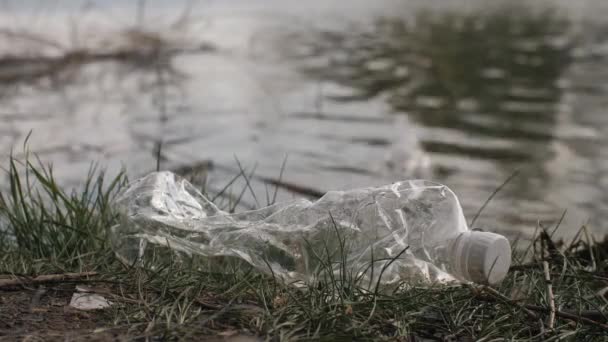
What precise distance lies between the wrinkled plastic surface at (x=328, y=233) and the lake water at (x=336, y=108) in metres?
0.87

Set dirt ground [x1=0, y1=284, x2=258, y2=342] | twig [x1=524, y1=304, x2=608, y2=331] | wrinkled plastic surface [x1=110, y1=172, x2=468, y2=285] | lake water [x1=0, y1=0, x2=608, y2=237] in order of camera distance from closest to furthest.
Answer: dirt ground [x1=0, y1=284, x2=258, y2=342] < twig [x1=524, y1=304, x2=608, y2=331] < wrinkled plastic surface [x1=110, y1=172, x2=468, y2=285] < lake water [x1=0, y1=0, x2=608, y2=237]

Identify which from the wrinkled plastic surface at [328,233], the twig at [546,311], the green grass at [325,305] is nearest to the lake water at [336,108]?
the wrinkled plastic surface at [328,233]

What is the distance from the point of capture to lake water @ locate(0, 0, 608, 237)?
3.98 metres

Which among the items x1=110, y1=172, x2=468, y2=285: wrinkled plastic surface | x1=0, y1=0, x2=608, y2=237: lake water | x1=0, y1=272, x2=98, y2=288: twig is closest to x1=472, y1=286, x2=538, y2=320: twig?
x1=110, y1=172, x2=468, y2=285: wrinkled plastic surface

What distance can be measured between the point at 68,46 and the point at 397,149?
145 inches

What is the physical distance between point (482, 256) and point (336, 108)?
3766mm

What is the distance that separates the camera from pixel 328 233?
2008 millimetres

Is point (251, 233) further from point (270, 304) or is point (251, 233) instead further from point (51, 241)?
point (51, 241)

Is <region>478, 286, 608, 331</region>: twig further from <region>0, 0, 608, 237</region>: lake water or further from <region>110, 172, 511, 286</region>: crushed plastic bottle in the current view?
<region>0, 0, 608, 237</region>: lake water

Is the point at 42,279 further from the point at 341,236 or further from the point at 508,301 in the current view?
the point at 508,301

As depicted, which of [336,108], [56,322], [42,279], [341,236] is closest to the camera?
[56,322]

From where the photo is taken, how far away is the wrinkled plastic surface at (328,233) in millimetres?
1946

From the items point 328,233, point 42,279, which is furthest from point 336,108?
point 42,279

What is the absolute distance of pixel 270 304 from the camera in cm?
174
